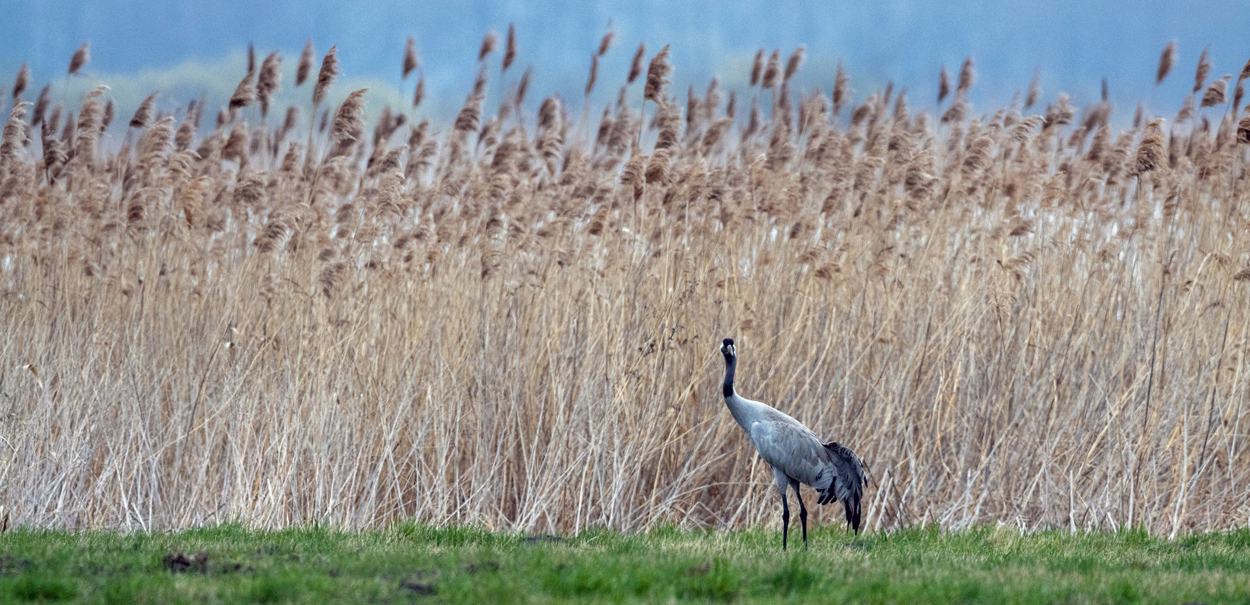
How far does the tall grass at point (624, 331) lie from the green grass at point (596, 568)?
114 centimetres

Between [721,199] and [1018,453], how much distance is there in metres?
2.55

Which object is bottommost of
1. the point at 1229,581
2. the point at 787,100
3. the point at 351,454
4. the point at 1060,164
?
the point at 1229,581

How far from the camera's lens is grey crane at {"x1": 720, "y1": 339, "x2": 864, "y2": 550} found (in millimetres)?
5613

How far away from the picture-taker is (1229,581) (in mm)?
4328

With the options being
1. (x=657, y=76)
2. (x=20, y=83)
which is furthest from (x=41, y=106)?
(x=657, y=76)

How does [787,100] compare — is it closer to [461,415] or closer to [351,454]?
[461,415]

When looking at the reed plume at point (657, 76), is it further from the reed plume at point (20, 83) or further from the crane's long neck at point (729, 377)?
the reed plume at point (20, 83)

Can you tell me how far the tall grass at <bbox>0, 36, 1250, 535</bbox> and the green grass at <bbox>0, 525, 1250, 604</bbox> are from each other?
1.14m

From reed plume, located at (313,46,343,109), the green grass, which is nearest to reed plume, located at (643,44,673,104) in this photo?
reed plume, located at (313,46,343,109)

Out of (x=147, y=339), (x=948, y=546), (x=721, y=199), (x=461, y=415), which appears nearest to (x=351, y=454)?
(x=461, y=415)

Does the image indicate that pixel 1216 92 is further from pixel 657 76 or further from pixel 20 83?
pixel 20 83

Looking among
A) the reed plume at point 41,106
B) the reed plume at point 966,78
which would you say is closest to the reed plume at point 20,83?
the reed plume at point 41,106

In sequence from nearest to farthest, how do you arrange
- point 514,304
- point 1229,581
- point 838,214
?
point 1229,581, point 514,304, point 838,214

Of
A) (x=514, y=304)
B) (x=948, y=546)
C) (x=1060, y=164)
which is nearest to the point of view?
(x=948, y=546)
